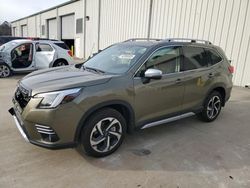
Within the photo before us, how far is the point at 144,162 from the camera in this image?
3162 mm

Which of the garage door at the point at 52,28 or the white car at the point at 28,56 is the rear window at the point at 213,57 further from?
the garage door at the point at 52,28

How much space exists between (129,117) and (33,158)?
4.80 ft

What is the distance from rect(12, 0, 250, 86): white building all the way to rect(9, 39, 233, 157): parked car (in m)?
5.19

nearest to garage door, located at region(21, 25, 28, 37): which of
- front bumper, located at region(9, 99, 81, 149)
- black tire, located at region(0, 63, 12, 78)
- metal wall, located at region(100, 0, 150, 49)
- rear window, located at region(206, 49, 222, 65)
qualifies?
metal wall, located at region(100, 0, 150, 49)

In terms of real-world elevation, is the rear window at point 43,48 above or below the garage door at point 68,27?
below

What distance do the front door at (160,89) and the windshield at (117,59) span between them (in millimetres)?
224

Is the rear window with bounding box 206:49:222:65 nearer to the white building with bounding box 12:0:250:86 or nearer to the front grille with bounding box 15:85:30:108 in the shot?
the front grille with bounding box 15:85:30:108

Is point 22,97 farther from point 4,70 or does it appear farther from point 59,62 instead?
point 59,62

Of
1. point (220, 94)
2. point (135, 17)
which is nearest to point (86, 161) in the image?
point (220, 94)

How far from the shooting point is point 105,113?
305cm

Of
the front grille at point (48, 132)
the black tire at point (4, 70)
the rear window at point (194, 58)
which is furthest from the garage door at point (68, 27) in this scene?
the front grille at point (48, 132)

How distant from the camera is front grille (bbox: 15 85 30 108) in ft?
9.51

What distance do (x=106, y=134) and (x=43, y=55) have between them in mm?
7483

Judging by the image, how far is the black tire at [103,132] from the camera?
9.74ft
